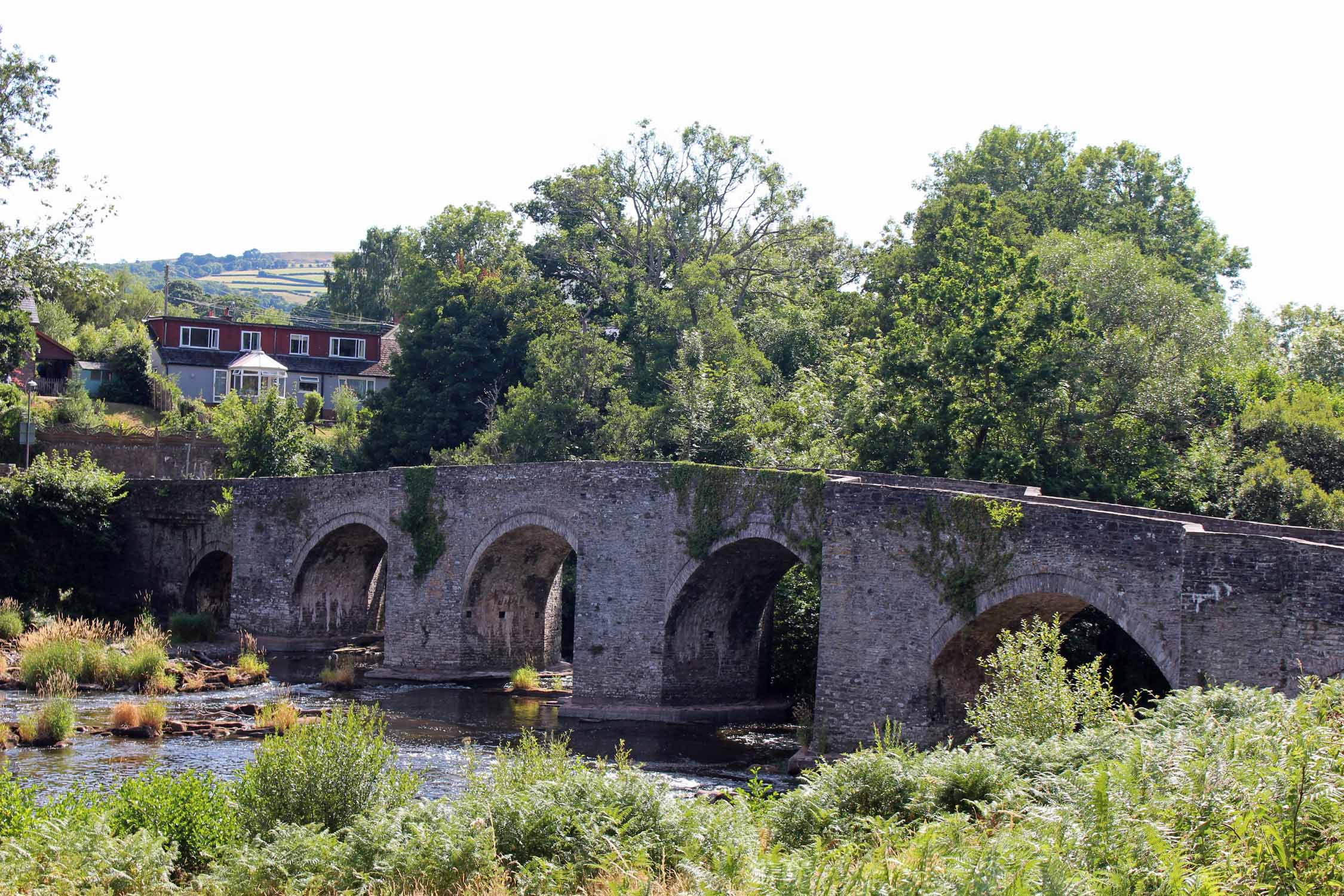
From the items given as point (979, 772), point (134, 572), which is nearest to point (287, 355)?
point (134, 572)

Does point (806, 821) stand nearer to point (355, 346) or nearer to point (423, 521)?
point (423, 521)

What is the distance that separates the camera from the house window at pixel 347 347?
6925cm

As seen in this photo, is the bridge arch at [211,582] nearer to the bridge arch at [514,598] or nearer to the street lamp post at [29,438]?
the street lamp post at [29,438]

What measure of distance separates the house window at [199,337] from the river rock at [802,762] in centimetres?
5274

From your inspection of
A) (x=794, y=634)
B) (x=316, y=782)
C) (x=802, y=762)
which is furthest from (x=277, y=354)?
(x=316, y=782)

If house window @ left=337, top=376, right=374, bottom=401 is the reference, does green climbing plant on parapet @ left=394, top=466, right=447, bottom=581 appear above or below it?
below

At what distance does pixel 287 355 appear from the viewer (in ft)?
224

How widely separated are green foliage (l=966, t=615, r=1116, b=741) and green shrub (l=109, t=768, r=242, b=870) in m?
8.22

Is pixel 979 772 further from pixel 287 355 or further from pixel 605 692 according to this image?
pixel 287 355

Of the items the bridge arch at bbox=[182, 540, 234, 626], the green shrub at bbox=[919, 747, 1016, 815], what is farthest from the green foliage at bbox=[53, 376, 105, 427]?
the green shrub at bbox=[919, 747, 1016, 815]

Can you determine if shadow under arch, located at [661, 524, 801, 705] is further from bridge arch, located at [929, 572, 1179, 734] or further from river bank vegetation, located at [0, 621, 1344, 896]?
river bank vegetation, located at [0, 621, 1344, 896]

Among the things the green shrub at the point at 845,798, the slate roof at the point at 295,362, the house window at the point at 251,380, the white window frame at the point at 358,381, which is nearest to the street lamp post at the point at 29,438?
the house window at the point at 251,380

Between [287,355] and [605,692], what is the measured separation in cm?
4601

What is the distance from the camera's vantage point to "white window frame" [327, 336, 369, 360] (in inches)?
2724
